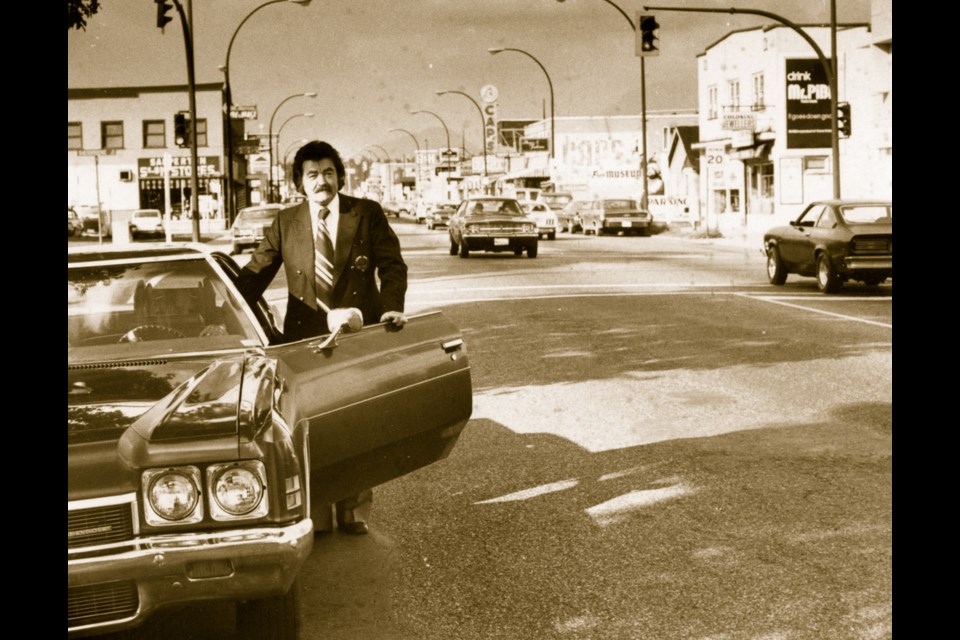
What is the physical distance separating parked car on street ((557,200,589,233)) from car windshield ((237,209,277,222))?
18242 millimetres

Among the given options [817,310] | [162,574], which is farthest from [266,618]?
[817,310]

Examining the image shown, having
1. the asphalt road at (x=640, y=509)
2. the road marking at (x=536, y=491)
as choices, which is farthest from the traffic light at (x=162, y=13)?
the road marking at (x=536, y=491)

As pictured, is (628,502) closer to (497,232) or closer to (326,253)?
(326,253)

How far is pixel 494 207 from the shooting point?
3341 centimetres

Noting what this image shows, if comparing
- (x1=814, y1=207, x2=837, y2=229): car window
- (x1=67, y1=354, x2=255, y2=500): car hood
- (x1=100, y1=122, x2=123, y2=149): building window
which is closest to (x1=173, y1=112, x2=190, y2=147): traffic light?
(x1=814, y1=207, x2=837, y2=229): car window

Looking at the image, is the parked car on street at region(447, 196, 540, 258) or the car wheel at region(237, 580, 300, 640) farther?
the parked car on street at region(447, 196, 540, 258)

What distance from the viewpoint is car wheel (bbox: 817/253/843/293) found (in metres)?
19.1

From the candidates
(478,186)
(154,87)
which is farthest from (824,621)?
(478,186)

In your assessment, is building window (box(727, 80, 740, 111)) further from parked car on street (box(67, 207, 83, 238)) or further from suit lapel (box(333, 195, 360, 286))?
suit lapel (box(333, 195, 360, 286))

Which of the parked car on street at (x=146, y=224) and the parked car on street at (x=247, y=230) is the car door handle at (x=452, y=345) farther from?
the parked car on street at (x=146, y=224)

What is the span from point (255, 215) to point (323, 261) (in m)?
35.1

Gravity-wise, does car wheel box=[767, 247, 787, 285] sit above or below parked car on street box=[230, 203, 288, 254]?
below
